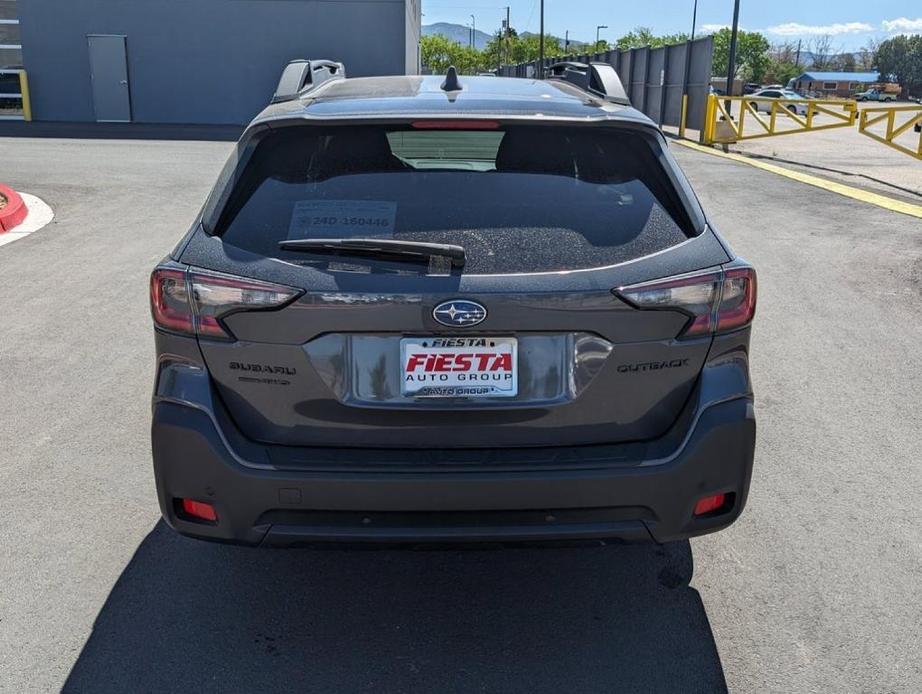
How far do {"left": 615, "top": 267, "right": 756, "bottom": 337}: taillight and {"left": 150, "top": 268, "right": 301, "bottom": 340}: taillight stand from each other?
105cm

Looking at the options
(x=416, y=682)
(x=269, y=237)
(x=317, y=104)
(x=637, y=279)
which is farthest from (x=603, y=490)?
(x=317, y=104)

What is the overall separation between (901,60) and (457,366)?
7380 inches

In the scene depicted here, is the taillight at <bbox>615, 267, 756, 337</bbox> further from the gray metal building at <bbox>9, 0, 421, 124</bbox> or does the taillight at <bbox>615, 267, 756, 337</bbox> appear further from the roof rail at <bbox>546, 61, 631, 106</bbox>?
the gray metal building at <bbox>9, 0, 421, 124</bbox>

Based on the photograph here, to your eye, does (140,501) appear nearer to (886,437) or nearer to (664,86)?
(886,437)

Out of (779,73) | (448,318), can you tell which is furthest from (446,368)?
(779,73)

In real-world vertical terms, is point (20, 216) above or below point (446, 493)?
below

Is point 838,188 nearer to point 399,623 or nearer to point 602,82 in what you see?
point 602,82

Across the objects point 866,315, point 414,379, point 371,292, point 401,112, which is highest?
point 401,112

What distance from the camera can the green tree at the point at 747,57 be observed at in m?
151

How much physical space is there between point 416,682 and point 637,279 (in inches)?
56.5

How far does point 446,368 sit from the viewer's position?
115 inches

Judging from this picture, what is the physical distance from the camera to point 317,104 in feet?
11.4

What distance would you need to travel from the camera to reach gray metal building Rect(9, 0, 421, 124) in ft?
104

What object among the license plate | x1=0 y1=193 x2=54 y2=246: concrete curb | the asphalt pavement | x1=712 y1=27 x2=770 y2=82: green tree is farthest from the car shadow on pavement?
x1=712 y1=27 x2=770 y2=82: green tree
